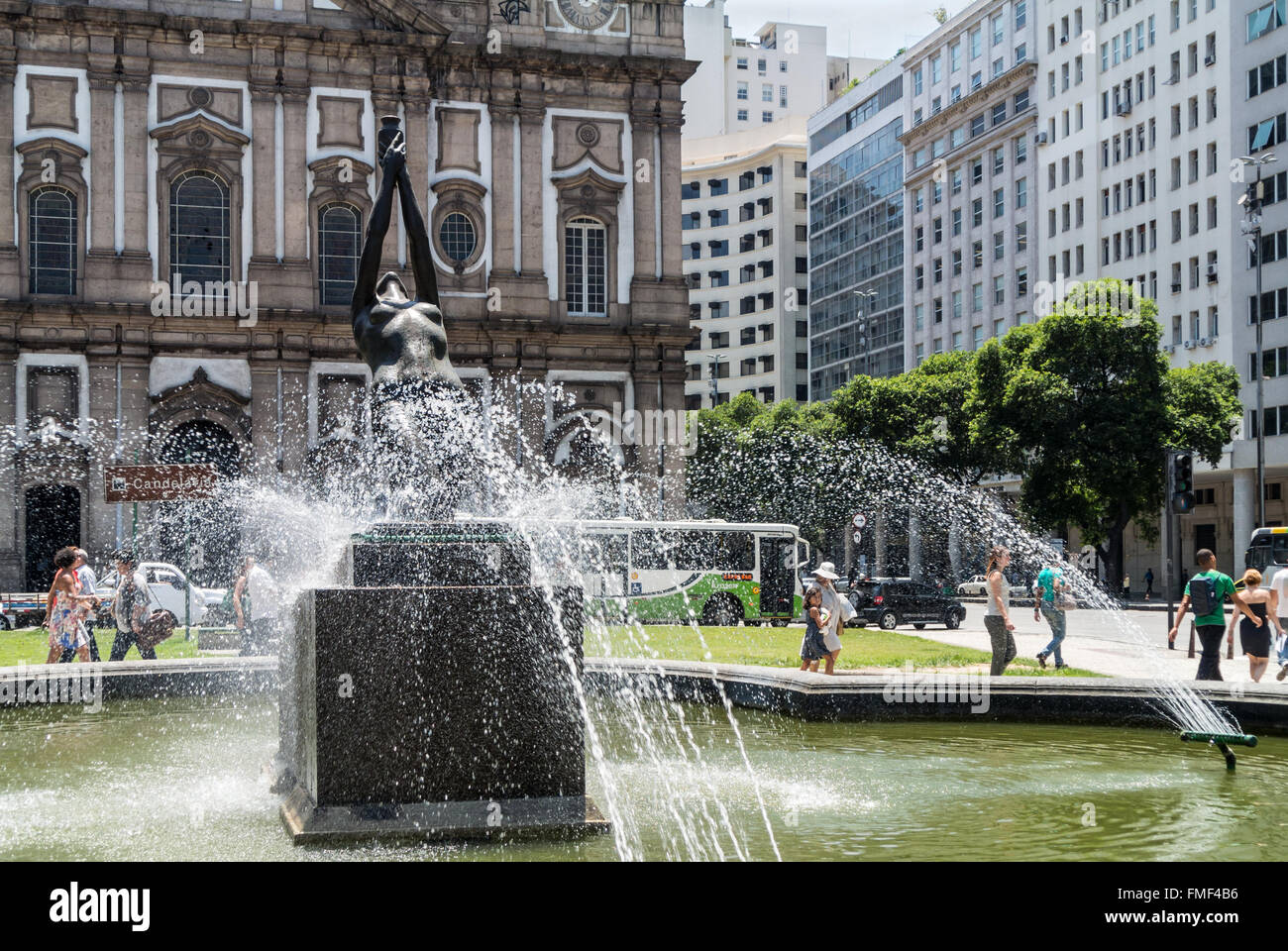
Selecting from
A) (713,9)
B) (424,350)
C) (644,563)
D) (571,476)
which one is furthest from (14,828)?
(713,9)

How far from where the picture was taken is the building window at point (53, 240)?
136 ft

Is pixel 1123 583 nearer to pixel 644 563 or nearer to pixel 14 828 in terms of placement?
pixel 644 563

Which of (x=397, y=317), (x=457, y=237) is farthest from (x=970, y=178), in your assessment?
(x=397, y=317)

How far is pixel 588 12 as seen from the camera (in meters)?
46.6

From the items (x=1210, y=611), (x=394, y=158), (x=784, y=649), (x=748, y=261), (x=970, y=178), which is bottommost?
(x=784, y=649)

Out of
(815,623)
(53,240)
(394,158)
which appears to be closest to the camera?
(394,158)

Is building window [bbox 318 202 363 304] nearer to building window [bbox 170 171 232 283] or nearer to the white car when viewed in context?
building window [bbox 170 171 232 283]

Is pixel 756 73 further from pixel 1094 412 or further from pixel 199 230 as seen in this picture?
pixel 199 230

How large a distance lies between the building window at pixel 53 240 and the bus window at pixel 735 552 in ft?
62.1

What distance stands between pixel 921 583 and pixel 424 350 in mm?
29430

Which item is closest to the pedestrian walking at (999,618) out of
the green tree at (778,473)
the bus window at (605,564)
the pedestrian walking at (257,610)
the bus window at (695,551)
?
the pedestrian walking at (257,610)

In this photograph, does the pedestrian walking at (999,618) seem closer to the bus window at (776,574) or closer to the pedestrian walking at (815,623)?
the pedestrian walking at (815,623)

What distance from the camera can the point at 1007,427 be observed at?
5125cm

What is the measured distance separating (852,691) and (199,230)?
3473 cm
